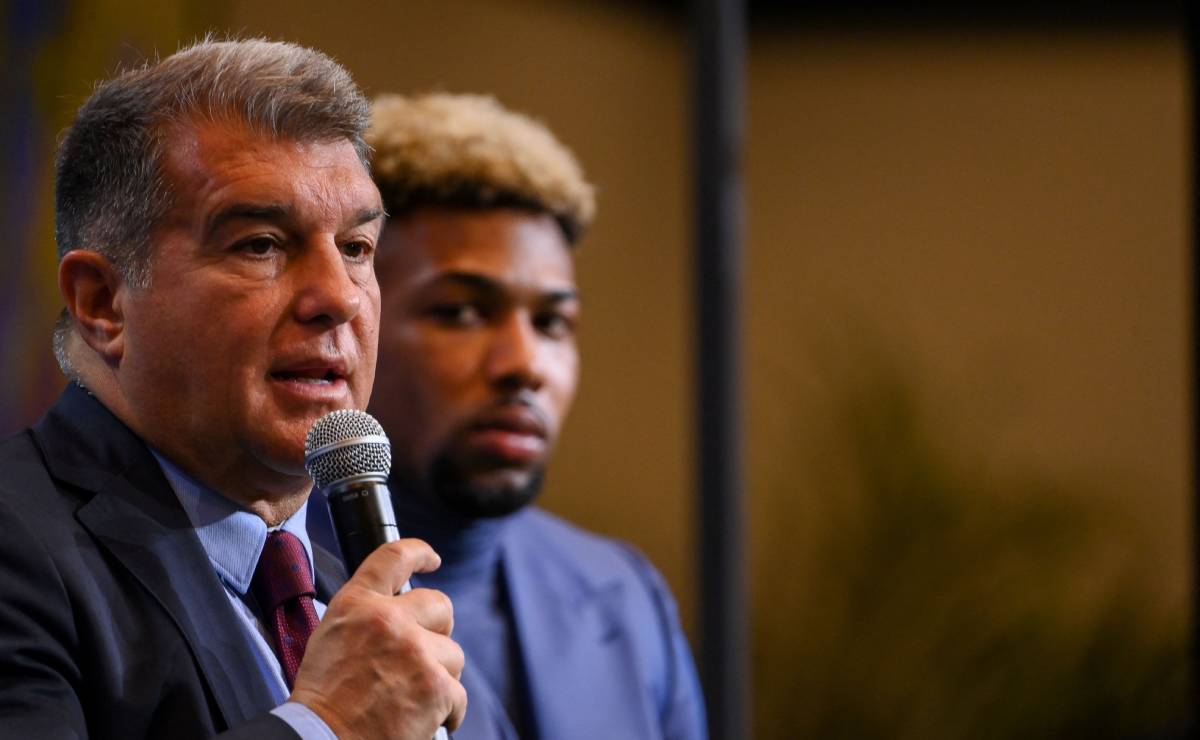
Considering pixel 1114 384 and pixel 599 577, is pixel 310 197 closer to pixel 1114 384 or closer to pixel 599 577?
pixel 599 577

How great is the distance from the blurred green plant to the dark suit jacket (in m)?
2.92

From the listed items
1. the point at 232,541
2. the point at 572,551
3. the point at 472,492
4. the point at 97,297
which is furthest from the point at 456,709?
the point at 572,551

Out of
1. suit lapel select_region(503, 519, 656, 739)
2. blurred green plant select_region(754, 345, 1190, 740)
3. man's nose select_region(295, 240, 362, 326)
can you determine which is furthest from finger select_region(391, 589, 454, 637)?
blurred green plant select_region(754, 345, 1190, 740)

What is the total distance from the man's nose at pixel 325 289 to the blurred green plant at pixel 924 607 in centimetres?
295

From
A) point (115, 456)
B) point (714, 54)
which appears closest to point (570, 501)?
point (714, 54)

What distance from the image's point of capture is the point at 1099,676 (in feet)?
12.0

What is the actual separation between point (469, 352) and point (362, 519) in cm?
45

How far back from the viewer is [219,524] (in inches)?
25.5

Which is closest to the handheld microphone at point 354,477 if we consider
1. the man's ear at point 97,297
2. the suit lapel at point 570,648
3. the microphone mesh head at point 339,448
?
the microphone mesh head at point 339,448

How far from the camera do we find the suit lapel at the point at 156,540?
0.62m

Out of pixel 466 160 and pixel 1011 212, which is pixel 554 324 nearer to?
pixel 466 160

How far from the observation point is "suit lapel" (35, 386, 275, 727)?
0.62 metres

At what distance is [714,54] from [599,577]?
28.3 inches

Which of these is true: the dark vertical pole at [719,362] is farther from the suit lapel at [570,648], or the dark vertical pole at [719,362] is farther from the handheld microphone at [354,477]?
→ the handheld microphone at [354,477]
